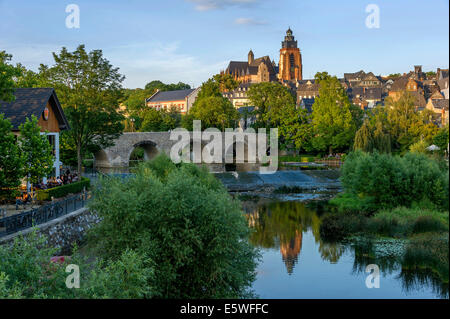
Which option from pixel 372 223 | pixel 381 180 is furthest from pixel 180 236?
pixel 381 180

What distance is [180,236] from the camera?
11.5 m

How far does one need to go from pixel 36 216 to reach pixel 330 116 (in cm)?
4160

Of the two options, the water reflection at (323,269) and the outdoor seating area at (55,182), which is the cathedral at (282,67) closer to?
the outdoor seating area at (55,182)

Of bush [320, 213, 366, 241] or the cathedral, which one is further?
the cathedral

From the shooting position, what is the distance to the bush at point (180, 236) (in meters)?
11.3

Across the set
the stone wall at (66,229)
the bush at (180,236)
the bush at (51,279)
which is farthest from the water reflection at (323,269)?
the stone wall at (66,229)

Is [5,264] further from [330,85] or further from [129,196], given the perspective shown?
[330,85]

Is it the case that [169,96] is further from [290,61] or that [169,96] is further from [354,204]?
[354,204]

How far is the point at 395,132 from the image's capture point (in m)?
12.5

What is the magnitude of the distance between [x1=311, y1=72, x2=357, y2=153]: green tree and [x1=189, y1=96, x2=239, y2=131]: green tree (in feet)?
34.0

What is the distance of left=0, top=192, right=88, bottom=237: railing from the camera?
14.8 m

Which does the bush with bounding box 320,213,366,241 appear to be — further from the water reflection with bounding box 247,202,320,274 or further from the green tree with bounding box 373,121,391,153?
the green tree with bounding box 373,121,391,153

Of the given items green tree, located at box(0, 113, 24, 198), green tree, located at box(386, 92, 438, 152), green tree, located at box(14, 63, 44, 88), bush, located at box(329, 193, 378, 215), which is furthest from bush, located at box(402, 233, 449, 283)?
green tree, located at box(14, 63, 44, 88)

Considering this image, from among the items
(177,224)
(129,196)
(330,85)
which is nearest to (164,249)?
(177,224)
